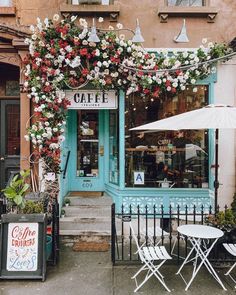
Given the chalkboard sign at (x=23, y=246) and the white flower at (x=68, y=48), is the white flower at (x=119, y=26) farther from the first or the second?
the chalkboard sign at (x=23, y=246)

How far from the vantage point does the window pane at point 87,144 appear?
8.72m

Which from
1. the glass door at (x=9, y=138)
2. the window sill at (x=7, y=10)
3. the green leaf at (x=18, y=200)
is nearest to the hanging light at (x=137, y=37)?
the window sill at (x=7, y=10)

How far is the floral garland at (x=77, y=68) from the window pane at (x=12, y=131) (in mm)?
1371

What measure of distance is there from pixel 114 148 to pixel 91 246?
2554mm

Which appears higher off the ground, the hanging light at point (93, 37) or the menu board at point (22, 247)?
the hanging light at point (93, 37)

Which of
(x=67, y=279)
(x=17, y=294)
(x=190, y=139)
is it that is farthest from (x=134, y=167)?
(x=17, y=294)

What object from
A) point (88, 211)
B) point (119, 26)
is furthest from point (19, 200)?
point (119, 26)

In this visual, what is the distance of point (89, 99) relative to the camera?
766 centimetres

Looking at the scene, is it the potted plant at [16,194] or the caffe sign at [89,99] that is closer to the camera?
the potted plant at [16,194]

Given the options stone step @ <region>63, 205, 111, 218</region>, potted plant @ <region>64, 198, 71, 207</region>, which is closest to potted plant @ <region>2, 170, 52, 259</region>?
stone step @ <region>63, 205, 111, 218</region>

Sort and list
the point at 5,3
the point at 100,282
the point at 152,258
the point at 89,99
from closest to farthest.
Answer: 1. the point at 152,258
2. the point at 100,282
3. the point at 89,99
4. the point at 5,3

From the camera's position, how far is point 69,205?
7.87 metres

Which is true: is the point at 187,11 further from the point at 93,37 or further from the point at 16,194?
the point at 16,194

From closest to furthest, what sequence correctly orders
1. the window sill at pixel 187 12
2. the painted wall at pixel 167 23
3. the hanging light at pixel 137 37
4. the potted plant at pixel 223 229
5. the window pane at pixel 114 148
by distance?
the potted plant at pixel 223 229, the hanging light at pixel 137 37, the window sill at pixel 187 12, the painted wall at pixel 167 23, the window pane at pixel 114 148
